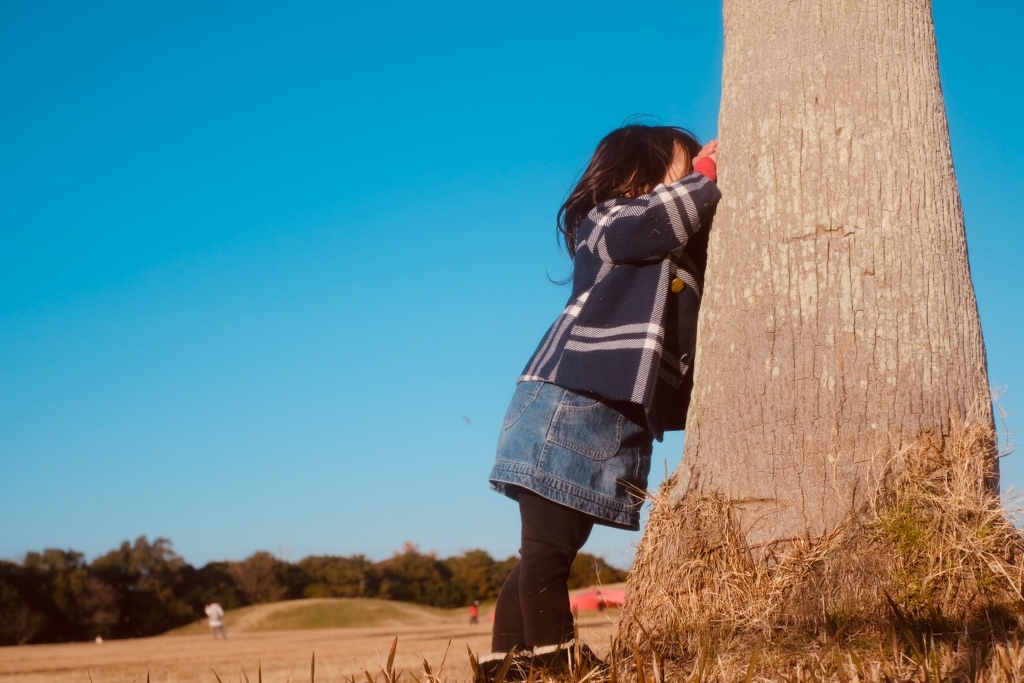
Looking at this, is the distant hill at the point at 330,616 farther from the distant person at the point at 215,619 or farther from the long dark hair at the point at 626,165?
the long dark hair at the point at 626,165

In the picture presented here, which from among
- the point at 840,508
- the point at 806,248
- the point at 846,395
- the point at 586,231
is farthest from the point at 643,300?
the point at 840,508

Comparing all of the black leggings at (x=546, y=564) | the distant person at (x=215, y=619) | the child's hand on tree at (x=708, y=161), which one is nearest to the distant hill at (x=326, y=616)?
the distant person at (x=215, y=619)

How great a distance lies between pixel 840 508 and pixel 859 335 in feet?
1.55

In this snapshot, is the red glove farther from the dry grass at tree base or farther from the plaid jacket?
the dry grass at tree base

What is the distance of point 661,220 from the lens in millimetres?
2635

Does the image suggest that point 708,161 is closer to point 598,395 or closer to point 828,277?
point 828,277

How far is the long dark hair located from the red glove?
0.18m

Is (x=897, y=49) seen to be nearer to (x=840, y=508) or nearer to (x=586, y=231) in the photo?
(x=586, y=231)

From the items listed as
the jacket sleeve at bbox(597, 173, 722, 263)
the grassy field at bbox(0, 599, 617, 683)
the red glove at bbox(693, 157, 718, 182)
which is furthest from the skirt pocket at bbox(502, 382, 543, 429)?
the red glove at bbox(693, 157, 718, 182)

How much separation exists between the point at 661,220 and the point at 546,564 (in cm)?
111

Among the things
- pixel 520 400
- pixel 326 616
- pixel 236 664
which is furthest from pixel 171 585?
pixel 520 400

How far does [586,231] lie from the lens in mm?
2832

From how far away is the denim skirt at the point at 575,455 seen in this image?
2594 mm

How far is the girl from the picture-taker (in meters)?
2.59
